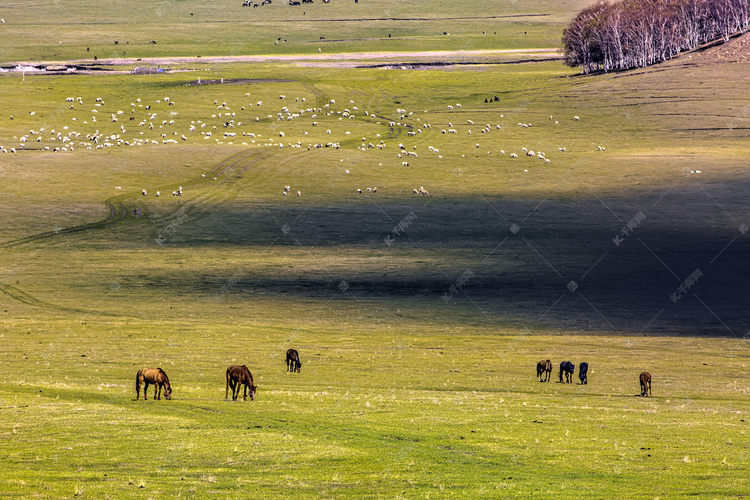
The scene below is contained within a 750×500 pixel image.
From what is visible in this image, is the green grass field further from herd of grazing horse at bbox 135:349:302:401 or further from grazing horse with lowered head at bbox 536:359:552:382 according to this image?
grazing horse with lowered head at bbox 536:359:552:382

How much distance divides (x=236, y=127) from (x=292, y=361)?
302ft

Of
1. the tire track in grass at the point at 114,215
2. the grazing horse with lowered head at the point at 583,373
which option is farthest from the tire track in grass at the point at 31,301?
the grazing horse with lowered head at the point at 583,373

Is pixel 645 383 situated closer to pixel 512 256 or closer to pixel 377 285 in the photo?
pixel 377 285

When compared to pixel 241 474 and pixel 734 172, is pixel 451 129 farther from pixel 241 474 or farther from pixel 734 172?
pixel 241 474

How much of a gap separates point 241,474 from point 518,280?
157 feet

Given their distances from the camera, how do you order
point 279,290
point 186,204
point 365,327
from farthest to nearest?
1. point 186,204
2. point 279,290
3. point 365,327

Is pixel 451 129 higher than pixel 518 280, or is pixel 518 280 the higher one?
pixel 451 129

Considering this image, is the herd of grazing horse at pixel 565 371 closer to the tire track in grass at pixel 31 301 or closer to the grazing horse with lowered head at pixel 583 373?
the grazing horse with lowered head at pixel 583 373

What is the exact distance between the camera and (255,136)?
12050 centimetres

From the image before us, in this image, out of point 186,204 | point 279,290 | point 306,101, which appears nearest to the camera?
point 279,290

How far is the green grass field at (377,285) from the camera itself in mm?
22797

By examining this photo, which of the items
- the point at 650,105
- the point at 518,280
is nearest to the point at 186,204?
the point at 518,280

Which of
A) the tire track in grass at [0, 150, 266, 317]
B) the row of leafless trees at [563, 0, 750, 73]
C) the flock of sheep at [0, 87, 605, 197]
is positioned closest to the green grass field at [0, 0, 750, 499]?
the tire track in grass at [0, 150, 266, 317]

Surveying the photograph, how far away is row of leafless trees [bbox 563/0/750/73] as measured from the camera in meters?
162
